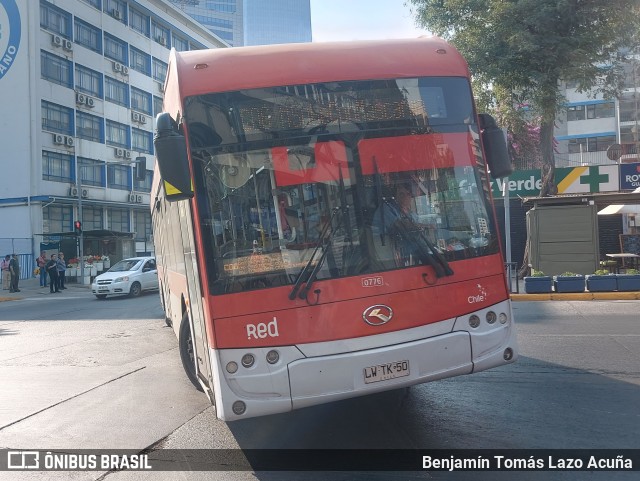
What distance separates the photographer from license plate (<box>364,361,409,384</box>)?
17.5 ft

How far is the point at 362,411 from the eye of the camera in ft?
22.9

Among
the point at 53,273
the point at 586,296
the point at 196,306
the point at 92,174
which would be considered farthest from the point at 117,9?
the point at 196,306

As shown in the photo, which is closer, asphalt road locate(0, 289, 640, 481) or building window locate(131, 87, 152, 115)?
asphalt road locate(0, 289, 640, 481)

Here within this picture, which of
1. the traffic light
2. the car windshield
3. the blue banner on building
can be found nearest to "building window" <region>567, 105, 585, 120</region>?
the blue banner on building

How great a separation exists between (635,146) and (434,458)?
37.2 m

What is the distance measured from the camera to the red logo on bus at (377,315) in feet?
17.7

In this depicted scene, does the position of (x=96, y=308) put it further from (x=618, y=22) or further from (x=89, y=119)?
(x=89, y=119)

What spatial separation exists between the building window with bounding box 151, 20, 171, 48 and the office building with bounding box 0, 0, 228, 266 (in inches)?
5.6

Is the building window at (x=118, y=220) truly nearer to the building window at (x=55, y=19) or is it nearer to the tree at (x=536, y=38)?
the building window at (x=55, y=19)

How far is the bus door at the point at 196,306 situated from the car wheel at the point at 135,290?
1938cm

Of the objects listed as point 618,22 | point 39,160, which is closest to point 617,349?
point 618,22

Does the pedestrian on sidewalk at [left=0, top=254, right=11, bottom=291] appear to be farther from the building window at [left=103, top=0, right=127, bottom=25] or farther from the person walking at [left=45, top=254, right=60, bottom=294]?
the building window at [left=103, top=0, right=127, bottom=25]

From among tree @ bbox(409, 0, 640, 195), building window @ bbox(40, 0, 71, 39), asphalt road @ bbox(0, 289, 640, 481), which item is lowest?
asphalt road @ bbox(0, 289, 640, 481)

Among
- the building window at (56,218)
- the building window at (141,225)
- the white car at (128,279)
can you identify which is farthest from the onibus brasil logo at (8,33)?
the white car at (128,279)
